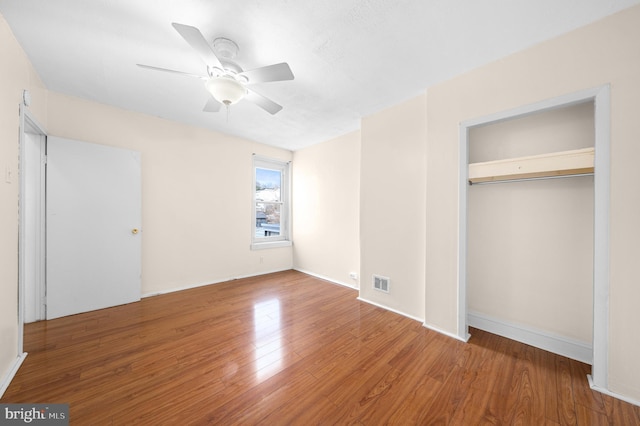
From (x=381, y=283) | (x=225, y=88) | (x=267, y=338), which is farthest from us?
(x=381, y=283)

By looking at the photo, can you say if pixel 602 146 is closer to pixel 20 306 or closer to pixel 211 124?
pixel 211 124

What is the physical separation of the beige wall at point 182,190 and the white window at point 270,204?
0.21 meters

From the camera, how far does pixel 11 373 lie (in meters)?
1.67

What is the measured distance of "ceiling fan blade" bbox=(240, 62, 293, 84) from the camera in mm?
1661

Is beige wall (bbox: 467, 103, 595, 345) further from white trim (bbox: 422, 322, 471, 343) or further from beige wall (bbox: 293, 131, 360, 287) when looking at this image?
beige wall (bbox: 293, 131, 360, 287)

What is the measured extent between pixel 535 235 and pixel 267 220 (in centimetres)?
414

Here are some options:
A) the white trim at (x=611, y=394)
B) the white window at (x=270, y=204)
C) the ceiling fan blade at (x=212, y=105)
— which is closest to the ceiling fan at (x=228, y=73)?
the ceiling fan blade at (x=212, y=105)

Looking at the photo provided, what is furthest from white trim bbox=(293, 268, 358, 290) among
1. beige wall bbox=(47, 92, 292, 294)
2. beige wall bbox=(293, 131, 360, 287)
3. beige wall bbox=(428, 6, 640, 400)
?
beige wall bbox=(428, 6, 640, 400)

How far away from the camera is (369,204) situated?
3.19 meters

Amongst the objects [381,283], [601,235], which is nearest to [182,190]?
[381,283]

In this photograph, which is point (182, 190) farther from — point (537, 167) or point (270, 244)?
point (537, 167)

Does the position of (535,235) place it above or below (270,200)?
below

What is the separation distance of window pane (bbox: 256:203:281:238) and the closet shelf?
3.65 metres

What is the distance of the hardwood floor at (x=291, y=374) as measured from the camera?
4.61 feet
